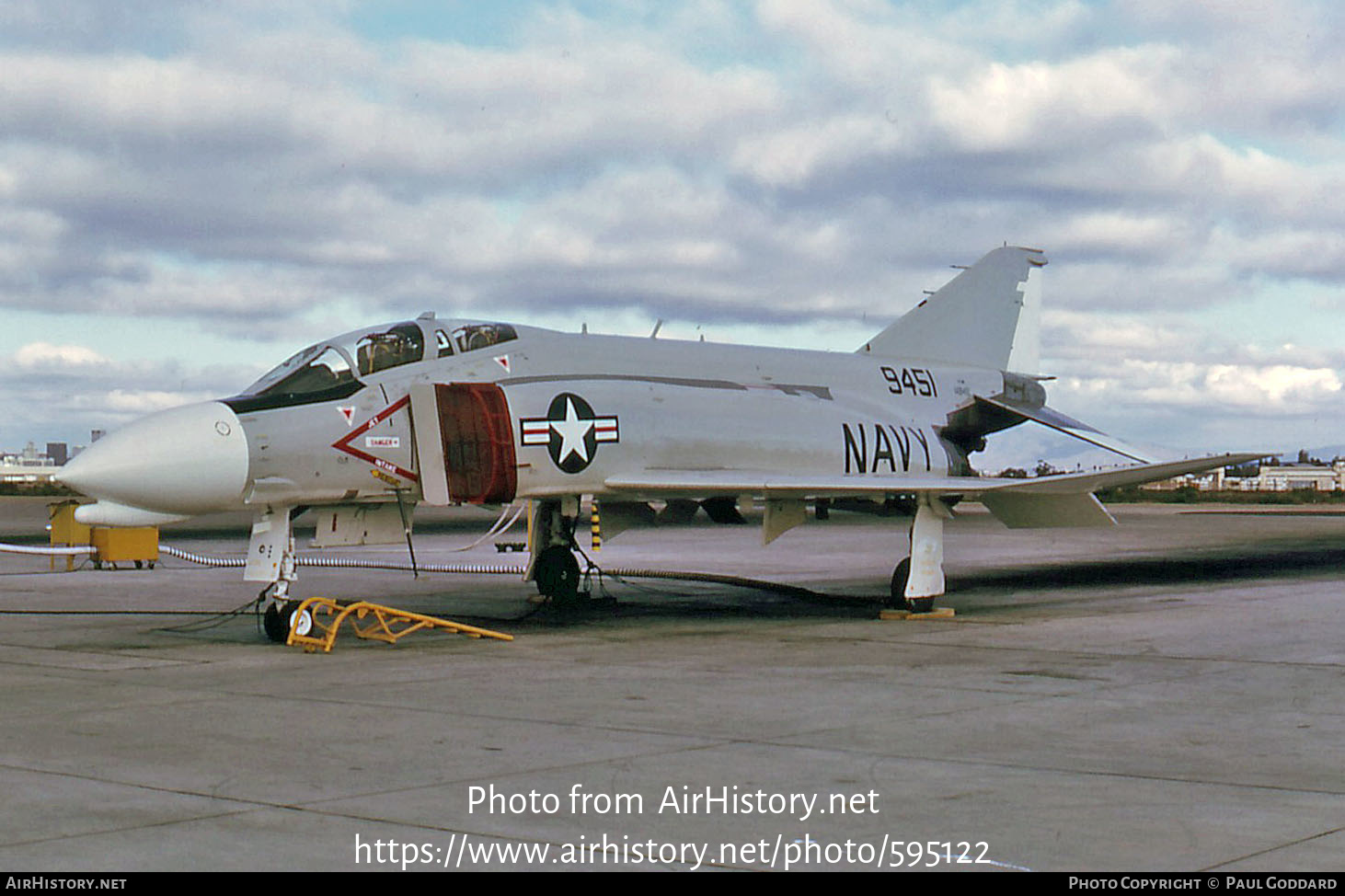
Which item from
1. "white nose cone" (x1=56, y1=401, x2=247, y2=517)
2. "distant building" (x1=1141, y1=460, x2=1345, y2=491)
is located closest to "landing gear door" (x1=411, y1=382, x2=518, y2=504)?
"white nose cone" (x1=56, y1=401, x2=247, y2=517)

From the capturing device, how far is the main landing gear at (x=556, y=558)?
15.4m

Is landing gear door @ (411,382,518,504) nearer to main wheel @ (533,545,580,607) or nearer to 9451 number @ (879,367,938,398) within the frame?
main wheel @ (533,545,580,607)

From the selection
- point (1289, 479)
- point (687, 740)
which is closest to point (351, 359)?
point (687, 740)

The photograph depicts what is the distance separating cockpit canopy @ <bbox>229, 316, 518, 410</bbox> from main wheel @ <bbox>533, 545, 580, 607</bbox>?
281 centimetres

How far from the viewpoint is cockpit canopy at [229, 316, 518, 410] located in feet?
40.6

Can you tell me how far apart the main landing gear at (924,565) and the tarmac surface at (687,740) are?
0.48m

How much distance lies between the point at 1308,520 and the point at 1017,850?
39791mm

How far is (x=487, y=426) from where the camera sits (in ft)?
42.7

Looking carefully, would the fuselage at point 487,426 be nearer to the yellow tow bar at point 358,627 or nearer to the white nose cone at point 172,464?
the white nose cone at point 172,464

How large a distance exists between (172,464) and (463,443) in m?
2.68

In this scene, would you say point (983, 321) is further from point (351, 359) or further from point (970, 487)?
point (351, 359)

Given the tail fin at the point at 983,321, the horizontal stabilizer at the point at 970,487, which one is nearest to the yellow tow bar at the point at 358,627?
the horizontal stabilizer at the point at 970,487
